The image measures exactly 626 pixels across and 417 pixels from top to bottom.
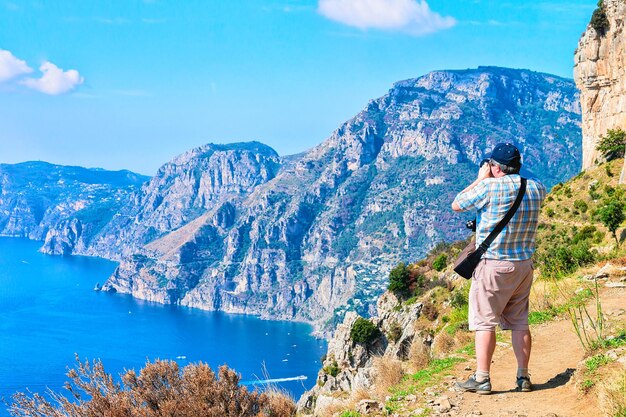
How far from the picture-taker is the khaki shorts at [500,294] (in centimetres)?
512

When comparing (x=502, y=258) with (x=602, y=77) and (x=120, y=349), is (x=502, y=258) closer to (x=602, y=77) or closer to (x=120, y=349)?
(x=602, y=77)

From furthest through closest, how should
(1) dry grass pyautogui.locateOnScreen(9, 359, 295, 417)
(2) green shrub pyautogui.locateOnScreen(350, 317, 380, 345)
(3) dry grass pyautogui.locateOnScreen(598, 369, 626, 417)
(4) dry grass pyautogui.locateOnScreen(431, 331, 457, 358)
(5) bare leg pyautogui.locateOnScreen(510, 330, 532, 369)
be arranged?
1. (2) green shrub pyautogui.locateOnScreen(350, 317, 380, 345)
2. (4) dry grass pyautogui.locateOnScreen(431, 331, 457, 358)
3. (1) dry grass pyautogui.locateOnScreen(9, 359, 295, 417)
4. (5) bare leg pyautogui.locateOnScreen(510, 330, 532, 369)
5. (3) dry grass pyautogui.locateOnScreen(598, 369, 626, 417)

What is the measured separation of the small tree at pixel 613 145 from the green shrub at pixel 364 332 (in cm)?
2476

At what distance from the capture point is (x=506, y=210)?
5.05 meters

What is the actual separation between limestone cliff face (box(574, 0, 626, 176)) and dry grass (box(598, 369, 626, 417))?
4656cm

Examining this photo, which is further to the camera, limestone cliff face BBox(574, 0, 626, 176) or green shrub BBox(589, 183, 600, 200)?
limestone cliff face BBox(574, 0, 626, 176)

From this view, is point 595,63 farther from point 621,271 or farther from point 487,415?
point 487,415

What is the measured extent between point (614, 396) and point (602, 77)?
1983 inches

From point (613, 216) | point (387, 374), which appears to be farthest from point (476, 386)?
point (613, 216)

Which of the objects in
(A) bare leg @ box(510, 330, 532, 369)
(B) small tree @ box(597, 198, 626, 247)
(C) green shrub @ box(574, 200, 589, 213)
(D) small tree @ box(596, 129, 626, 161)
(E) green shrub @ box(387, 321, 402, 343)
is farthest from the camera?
(D) small tree @ box(596, 129, 626, 161)

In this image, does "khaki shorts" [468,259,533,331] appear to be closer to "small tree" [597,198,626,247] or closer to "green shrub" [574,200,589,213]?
"small tree" [597,198,626,247]

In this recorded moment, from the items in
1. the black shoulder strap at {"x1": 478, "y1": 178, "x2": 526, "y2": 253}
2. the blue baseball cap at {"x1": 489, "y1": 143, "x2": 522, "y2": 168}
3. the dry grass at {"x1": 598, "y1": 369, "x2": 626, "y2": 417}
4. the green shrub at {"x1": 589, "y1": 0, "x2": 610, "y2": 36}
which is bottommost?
the dry grass at {"x1": 598, "y1": 369, "x2": 626, "y2": 417}

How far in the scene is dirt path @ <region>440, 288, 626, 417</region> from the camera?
15.8 ft

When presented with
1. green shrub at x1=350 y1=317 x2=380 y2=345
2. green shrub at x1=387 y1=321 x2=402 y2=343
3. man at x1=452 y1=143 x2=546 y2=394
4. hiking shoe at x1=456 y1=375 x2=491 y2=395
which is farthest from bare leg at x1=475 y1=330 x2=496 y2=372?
green shrub at x1=350 y1=317 x2=380 y2=345
